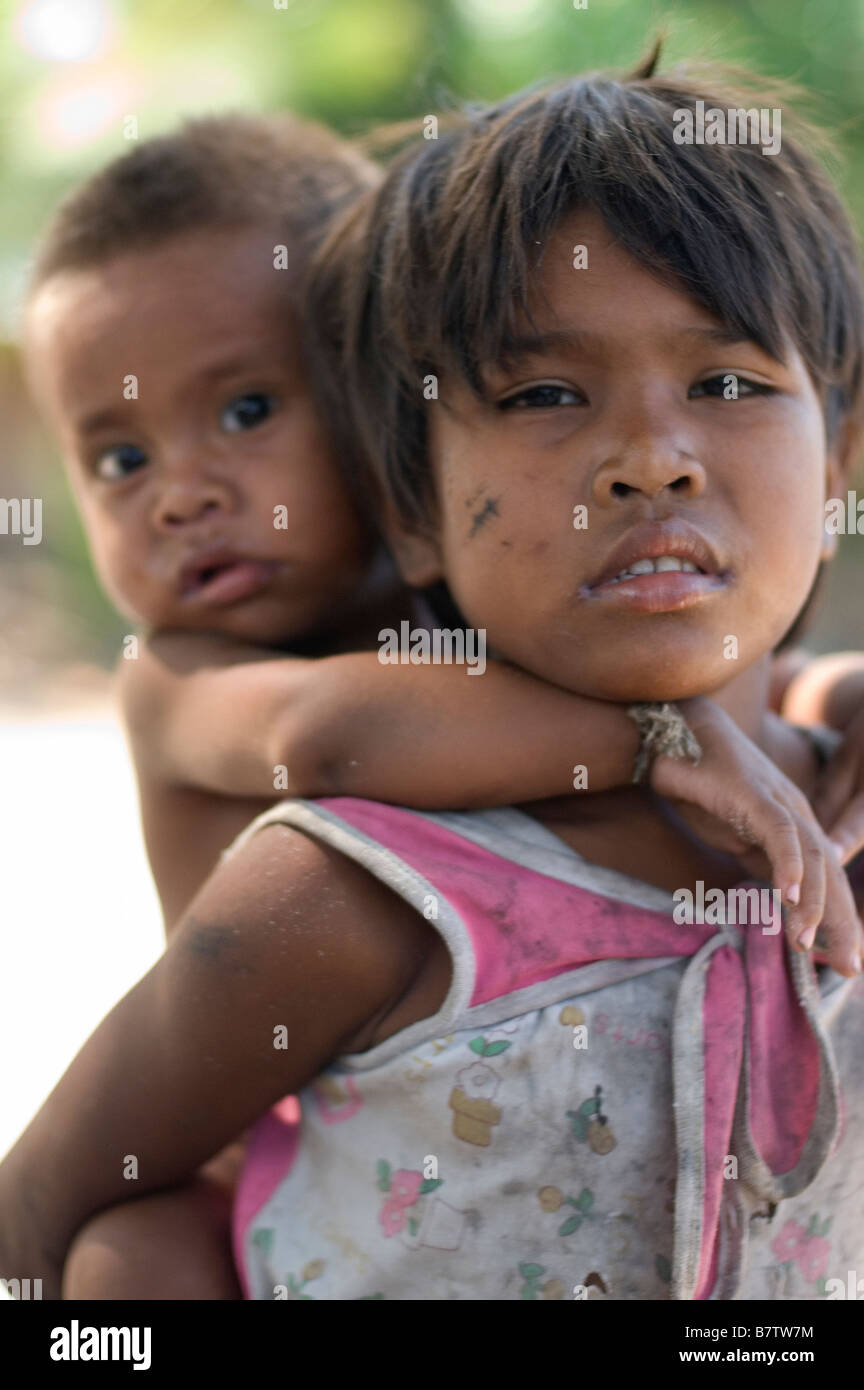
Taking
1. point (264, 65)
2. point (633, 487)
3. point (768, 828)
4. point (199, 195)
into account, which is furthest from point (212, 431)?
point (264, 65)

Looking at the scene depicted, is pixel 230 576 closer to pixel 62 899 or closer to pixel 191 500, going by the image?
pixel 191 500

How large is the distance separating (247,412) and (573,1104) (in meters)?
1.12

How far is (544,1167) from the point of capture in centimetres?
146

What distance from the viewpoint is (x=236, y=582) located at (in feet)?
6.51

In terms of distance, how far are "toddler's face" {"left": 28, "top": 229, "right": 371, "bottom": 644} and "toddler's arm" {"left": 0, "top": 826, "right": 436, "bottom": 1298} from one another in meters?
0.56

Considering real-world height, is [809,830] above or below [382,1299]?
above

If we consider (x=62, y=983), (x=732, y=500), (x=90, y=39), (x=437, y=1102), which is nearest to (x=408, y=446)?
(x=732, y=500)

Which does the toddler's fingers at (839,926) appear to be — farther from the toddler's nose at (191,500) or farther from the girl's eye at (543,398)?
the toddler's nose at (191,500)

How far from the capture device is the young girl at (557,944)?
145 centimetres

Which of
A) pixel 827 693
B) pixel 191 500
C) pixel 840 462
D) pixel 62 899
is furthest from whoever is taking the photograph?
pixel 62 899

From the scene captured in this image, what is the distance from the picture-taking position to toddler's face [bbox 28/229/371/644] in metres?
1.96

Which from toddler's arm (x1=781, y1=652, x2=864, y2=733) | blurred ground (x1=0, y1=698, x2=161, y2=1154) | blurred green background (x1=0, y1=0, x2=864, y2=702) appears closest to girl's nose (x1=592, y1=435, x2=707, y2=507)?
toddler's arm (x1=781, y1=652, x2=864, y2=733)

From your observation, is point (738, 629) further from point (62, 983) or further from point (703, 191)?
point (62, 983)
